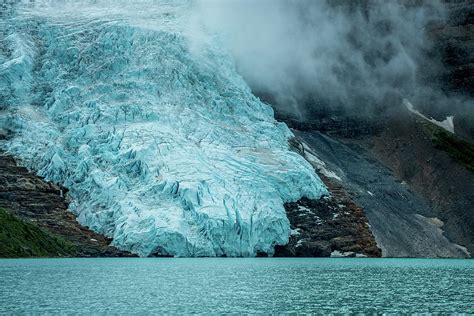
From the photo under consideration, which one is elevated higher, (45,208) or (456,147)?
(456,147)

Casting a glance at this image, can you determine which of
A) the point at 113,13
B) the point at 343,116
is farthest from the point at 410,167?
the point at 113,13

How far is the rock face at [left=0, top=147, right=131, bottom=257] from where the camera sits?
289 ft

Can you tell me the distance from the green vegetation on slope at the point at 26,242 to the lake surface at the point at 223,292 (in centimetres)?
2413

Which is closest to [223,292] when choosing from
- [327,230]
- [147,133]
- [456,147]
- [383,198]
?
[147,133]

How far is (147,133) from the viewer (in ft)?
317

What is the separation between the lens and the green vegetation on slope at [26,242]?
79.4m

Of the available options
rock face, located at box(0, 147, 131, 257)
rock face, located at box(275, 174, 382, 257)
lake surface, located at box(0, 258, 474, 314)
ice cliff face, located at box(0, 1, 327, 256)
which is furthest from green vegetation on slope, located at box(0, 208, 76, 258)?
rock face, located at box(275, 174, 382, 257)

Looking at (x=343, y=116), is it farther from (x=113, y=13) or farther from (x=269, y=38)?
(x=113, y=13)

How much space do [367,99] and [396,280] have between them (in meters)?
112

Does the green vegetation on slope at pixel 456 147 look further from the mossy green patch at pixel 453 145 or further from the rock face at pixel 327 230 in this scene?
the rock face at pixel 327 230

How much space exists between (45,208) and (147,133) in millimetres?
19402

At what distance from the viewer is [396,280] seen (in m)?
51.2

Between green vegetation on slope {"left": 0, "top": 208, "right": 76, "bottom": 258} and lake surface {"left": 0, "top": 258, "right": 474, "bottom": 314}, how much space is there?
79.2ft

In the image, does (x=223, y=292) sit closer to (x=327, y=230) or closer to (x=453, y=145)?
(x=327, y=230)
